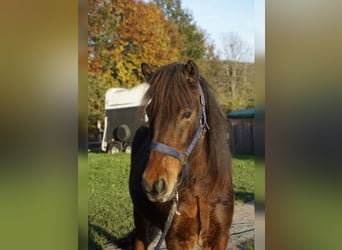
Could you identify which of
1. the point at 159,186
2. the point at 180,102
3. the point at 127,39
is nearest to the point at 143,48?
the point at 127,39

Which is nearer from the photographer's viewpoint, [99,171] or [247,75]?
[247,75]

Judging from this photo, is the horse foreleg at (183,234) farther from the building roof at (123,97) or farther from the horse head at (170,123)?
the building roof at (123,97)

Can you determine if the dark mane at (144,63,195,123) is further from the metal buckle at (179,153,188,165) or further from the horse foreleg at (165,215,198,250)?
the horse foreleg at (165,215,198,250)

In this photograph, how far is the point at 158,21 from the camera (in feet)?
3.40

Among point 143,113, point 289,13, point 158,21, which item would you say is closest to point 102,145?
point 143,113

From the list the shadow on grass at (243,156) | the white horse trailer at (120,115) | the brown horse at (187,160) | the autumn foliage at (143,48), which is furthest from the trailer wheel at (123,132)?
the shadow on grass at (243,156)

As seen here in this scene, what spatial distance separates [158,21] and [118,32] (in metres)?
0.16

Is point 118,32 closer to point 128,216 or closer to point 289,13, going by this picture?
point 289,13

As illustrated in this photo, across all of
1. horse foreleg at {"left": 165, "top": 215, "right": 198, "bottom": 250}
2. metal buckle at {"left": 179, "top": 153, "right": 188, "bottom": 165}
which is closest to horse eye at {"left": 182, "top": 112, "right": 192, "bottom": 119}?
metal buckle at {"left": 179, "top": 153, "right": 188, "bottom": 165}

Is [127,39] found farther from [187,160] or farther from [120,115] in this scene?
[187,160]

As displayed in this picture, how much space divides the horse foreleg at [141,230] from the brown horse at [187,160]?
0.13 m

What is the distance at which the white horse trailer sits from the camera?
45.1 inches

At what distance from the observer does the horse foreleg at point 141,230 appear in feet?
4.16

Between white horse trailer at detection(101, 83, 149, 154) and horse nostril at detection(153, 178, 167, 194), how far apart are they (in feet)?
0.95
